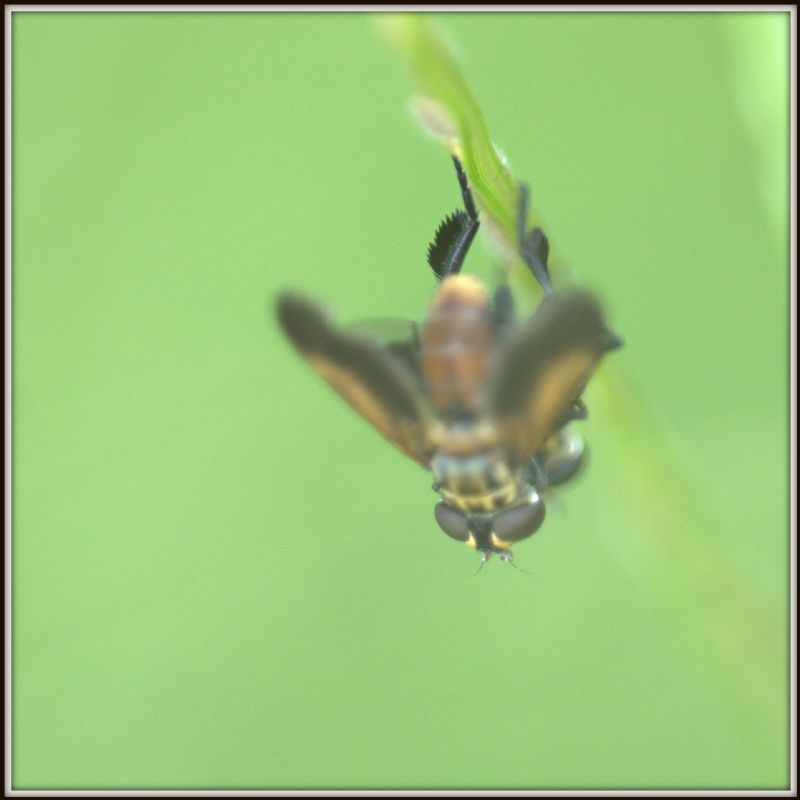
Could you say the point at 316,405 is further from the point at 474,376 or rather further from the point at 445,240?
the point at 474,376

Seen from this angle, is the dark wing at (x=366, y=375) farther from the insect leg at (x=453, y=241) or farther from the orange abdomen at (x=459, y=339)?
the insect leg at (x=453, y=241)

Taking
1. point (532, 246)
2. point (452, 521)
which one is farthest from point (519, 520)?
point (532, 246)

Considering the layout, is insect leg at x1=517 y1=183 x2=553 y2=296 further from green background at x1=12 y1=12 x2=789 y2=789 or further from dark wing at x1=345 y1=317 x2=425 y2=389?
green background at x1=12 y1=12 x2=789 y2=789

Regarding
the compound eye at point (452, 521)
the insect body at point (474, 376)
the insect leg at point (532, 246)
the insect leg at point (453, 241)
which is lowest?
the compound eye at point (452, 521)

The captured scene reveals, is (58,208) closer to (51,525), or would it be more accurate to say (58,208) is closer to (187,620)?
(51,525)

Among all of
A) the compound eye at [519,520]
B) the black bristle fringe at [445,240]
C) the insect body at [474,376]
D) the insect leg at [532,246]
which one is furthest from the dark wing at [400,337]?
the compound eye at [519,520]

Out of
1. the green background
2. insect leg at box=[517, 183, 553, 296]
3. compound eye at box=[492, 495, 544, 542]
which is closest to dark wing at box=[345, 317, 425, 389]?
insect leg at box=[517, 183, 553, 296]
